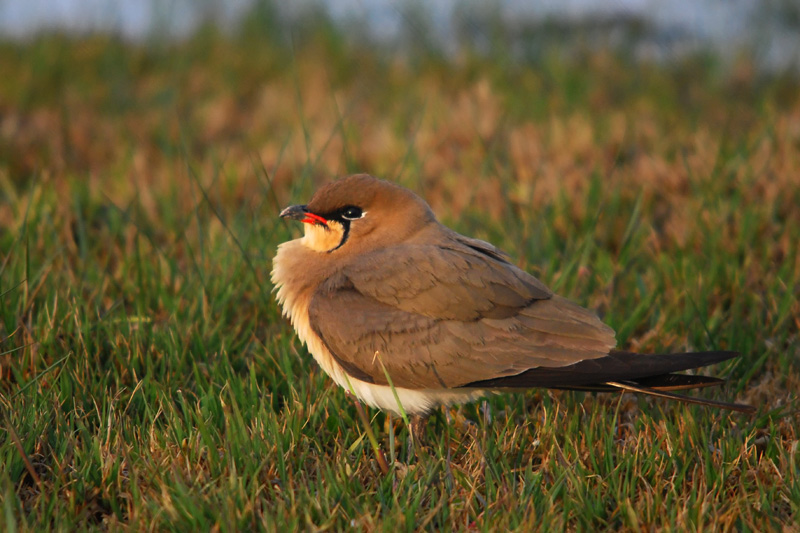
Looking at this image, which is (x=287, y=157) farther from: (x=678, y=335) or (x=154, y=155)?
(x=678, y=335)

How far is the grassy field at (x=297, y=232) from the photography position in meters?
2.95

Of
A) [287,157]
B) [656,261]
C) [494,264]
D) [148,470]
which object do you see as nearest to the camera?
[148,470]

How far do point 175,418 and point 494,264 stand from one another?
1.37 meters

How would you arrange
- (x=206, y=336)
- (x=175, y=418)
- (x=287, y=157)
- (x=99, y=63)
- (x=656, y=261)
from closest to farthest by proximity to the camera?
1. (x=175, y=418)
2. (x=206, y=336)
3. (x=656, y=261)
4. (x=287, y=157)
5. (x=99, y=63)

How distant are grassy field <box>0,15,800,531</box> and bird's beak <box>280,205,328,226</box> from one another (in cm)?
50

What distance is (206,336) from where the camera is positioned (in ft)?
12.9

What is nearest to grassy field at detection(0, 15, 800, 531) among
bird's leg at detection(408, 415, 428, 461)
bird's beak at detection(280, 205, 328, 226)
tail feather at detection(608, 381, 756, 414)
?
bird's leg at detection(408, 415, 428, 461)

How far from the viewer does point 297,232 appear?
466cm

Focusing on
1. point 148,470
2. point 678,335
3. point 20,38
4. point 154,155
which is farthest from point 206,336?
point 20,38

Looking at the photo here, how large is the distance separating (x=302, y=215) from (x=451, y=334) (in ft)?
2.94

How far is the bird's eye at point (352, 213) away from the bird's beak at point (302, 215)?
0.30ft

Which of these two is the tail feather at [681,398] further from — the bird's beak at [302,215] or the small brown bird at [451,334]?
the bird's beak at [302,215]

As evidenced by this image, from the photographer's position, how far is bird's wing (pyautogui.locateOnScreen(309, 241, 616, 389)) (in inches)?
130

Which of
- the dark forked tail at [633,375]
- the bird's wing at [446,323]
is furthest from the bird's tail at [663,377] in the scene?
the bird's wing at [446,323]
